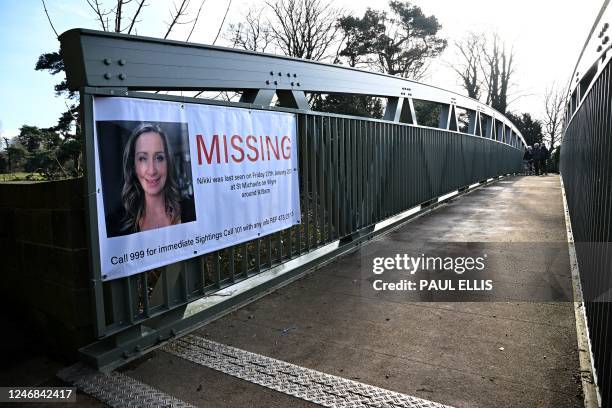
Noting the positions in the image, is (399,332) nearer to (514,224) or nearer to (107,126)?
(107,126)

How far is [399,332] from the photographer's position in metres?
3.47

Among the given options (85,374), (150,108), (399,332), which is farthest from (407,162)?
→ (85,374)

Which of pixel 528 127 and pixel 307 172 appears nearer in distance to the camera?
pixel 307 172

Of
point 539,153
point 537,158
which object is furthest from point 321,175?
point 537,158

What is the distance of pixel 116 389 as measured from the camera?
278 centimetres

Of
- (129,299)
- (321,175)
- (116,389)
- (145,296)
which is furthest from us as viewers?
(321,175)

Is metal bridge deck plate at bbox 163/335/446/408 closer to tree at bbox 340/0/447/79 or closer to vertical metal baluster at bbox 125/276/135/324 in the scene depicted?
vertical metal baluster at bbox 125/276/135/324

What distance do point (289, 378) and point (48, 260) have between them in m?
1.94

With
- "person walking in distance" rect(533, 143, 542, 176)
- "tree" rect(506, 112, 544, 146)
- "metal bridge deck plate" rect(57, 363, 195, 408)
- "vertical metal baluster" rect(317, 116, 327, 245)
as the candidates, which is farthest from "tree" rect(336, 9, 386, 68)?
"tree" rect(506, 112, 544, 146)

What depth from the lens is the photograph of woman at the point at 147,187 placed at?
118 inches

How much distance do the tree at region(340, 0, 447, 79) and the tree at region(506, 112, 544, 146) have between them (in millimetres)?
22978

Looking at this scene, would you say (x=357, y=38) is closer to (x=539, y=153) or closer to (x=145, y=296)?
(x=539, y=153)

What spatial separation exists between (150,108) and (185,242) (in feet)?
3.37

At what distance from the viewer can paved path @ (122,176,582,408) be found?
267 centimetres
